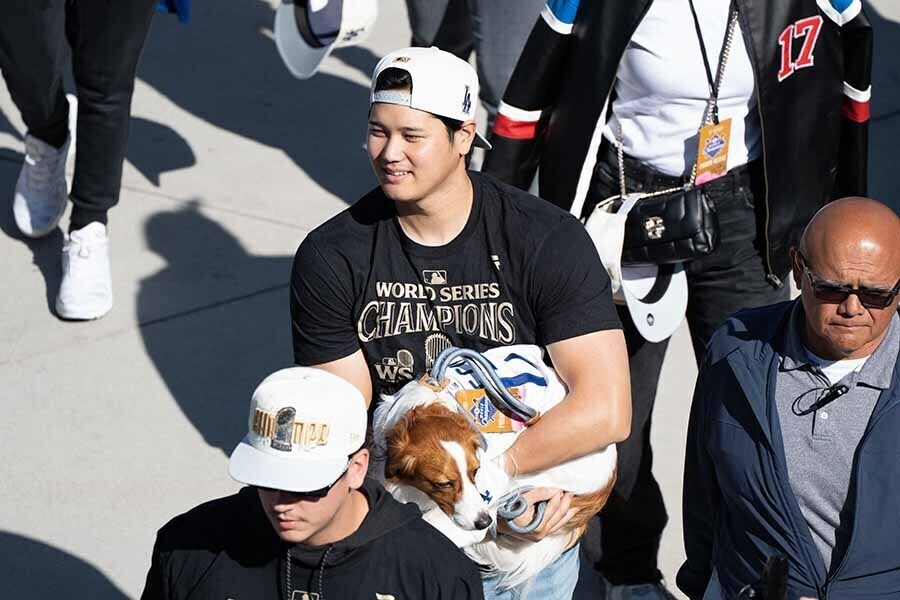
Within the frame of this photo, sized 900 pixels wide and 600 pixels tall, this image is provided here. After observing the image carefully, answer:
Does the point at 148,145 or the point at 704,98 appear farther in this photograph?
the point at 148,145

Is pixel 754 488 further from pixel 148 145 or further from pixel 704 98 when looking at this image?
pixel 148 145

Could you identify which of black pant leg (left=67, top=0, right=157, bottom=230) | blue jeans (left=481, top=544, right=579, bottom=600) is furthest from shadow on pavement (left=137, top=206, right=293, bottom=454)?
blue jeans (left=481, top=544, right=579, bottom=600)

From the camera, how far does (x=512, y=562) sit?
350cm

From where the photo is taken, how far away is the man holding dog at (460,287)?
11.0ft

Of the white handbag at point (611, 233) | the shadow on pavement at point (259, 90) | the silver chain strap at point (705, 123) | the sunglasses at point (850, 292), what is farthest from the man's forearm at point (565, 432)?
the shadow on pavement at point (259, 90)

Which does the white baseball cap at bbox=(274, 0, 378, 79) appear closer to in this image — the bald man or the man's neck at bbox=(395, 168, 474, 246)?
the man's neck at bbox=(395, 168, 474, 246)

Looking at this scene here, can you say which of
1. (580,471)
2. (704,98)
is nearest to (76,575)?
(580,471)

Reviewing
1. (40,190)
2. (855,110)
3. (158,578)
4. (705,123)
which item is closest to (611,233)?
(705,123)

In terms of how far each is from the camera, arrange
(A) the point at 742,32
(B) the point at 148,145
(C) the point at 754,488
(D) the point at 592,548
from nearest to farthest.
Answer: (C) the point at 754,488 < (A) the point at 742,32 < (D) the point at 592,548 < (B) the point at 148,145

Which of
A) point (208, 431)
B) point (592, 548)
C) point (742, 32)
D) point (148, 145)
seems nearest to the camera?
point (742, 32)

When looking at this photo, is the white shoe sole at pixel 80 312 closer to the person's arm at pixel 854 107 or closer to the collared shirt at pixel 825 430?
the person's arm at pixel 854 107

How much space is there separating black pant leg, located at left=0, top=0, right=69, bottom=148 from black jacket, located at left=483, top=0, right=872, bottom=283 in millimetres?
2248

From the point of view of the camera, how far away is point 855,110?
13.9ft

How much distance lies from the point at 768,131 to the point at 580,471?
125cm
